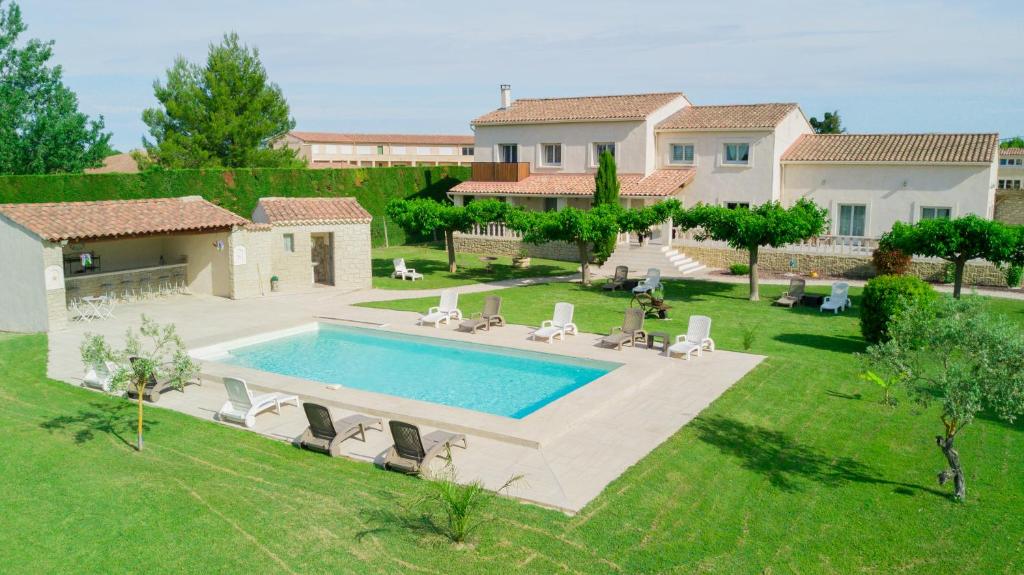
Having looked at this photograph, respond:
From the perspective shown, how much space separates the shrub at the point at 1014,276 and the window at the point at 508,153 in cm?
2444

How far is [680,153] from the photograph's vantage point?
3975 centimetres

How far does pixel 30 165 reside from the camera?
4347cm

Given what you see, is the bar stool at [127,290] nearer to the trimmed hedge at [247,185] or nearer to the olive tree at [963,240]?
the trimmed hedge at [247,185]

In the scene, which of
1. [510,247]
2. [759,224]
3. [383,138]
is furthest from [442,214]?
[383,138]

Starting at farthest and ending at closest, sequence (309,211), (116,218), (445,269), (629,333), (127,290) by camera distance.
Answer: (445,269), (309,211), (127,290), (116,218), (629,333)

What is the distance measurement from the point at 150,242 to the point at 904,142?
32.3 metres

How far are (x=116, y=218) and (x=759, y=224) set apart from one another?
20591 millimetres

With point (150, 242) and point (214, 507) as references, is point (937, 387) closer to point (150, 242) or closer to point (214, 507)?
point (214, 507)

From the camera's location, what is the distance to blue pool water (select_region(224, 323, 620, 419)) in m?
17.4

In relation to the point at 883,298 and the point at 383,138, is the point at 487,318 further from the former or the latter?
the point at 383,138

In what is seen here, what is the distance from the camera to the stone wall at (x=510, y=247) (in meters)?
39.0

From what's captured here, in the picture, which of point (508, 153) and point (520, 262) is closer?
point (520, 262)

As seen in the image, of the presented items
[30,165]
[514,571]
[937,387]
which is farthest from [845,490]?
[30,165]

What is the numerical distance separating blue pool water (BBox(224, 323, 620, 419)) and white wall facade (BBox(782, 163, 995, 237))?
2145 centimetres
